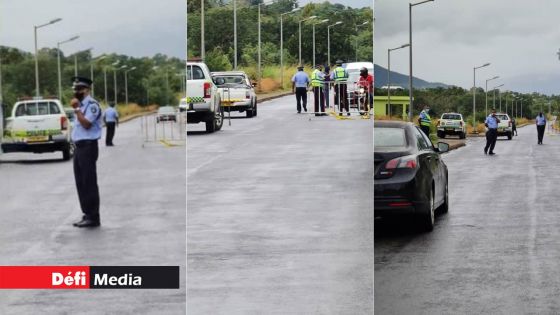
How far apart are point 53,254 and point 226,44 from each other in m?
1.80

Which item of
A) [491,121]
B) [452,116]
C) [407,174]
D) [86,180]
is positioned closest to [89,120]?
[86,180]

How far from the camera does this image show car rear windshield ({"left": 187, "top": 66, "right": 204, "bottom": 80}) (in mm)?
7288

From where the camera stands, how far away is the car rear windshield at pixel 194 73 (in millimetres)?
7288

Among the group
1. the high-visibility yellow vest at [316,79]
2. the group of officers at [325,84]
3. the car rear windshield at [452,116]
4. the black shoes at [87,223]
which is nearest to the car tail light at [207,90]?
the group of officers at [325,84]

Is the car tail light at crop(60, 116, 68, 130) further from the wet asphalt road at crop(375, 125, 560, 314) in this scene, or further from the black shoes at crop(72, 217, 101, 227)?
the wet asphalt road at crop(375, 125, 560, 314)

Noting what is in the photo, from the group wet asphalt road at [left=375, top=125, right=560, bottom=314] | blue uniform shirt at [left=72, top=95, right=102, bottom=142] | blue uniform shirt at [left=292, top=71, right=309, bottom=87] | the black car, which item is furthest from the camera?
blue uniform shirt at [left=292, top=71, right=309, bottom=87]

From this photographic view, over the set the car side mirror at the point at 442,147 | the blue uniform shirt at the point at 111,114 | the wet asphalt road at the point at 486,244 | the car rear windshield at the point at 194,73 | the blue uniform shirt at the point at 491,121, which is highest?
the car rear windshield at the point at 194,73

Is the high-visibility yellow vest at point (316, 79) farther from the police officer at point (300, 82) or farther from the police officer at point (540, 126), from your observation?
the police officer at point (540, 126)

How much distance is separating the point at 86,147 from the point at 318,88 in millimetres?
1587

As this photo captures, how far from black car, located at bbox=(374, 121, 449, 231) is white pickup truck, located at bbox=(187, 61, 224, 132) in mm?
1117

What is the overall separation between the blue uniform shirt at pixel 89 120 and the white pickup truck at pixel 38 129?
0.05 meters

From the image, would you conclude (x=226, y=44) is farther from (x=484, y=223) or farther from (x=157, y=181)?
(x=484, y=223)

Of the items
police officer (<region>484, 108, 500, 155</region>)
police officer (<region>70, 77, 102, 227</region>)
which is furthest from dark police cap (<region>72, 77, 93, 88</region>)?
police officer (<region>484, 108, 500, 155</region>)

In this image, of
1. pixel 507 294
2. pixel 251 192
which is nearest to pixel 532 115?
pixel 507 294
